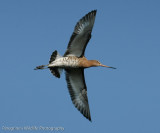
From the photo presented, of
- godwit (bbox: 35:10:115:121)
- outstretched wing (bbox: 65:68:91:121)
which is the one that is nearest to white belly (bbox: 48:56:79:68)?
godwit (bbox: 35:10:115:121)

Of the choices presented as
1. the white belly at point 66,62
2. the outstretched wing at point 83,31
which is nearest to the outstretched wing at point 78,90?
the white belly at point 66,62

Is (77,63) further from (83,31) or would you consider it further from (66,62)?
(83,31)

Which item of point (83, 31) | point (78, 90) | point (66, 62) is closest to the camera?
point (83, 31)

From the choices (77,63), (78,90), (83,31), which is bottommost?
(78,90)

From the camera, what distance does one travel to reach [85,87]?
13188 mm

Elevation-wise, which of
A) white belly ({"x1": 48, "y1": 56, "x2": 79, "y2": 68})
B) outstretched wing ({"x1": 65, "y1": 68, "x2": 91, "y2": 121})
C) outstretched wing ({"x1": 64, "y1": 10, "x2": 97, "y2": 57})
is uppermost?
outstretched wing ({"x1": 64, "y1": 10, "x2": 97, "y2": 57})

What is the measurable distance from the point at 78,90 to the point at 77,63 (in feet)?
4.53

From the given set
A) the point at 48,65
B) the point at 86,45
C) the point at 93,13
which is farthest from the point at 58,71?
the point at 93,13

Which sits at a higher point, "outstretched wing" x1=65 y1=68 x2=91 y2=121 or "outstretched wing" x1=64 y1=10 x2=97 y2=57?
"outstretched wing" x1=64 y1=10 x2=97 y2=57

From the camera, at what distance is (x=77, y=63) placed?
40.1ft

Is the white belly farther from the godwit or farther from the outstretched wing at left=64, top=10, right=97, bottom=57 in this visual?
the outstretched wing at left=64, top=10, right=97, bottom=57

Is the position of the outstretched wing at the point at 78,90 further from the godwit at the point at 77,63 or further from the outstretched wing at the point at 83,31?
the outstretched wing at the point at 83,31

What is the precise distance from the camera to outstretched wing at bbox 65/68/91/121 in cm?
1296

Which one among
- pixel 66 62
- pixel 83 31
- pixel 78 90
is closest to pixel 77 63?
pixel 66 62
